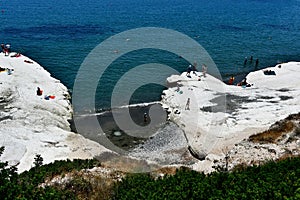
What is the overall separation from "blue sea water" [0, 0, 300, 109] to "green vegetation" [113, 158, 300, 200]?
105 ft

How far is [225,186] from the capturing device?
17.4m

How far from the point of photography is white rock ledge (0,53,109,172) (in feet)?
111

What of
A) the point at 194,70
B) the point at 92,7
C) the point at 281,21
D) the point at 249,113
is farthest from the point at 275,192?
the point at 92,7

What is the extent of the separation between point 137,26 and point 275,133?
76546 mm

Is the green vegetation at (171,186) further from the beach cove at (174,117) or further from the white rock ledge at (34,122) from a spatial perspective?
the white rock ledge at (34,122)

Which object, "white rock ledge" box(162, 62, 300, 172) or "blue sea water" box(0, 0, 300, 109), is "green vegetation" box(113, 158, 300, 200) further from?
"blue sea water" box(0, 0, 300, 109)

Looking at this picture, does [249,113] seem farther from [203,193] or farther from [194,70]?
[203,193]

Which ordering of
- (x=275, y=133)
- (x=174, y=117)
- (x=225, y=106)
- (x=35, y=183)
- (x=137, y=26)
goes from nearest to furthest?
Result: (x=35, y=183)
(x=275, y=133)
(x=174, y=117)
(x=225, y=106)
(x=137, y=26)

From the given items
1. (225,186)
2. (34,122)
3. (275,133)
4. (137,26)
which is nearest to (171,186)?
(225,186)

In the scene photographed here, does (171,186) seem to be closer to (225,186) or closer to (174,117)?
(225,186)

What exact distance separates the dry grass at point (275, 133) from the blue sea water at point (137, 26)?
23.2 meters

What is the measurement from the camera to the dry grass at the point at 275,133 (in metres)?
31.4

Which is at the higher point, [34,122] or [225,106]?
[225,106]

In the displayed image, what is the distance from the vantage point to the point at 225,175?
1900 cm
